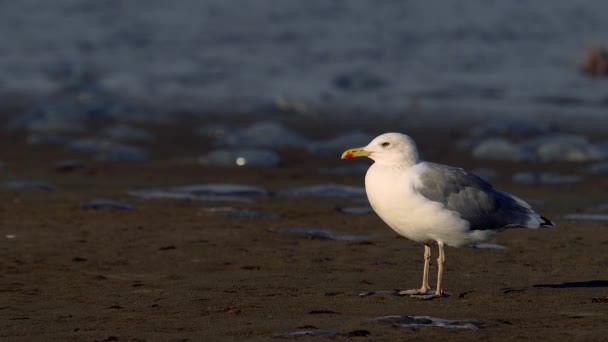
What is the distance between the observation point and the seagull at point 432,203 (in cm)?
847

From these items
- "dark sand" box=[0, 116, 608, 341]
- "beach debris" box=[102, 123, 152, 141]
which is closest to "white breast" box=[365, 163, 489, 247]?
"dark sand" box=[0, 116, 608, 341]

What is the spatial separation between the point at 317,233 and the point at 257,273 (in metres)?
→ 1.79

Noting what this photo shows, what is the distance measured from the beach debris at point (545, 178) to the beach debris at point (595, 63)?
46.6ft

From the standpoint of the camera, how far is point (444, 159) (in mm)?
17078

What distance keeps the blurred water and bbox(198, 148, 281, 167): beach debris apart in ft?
22.5

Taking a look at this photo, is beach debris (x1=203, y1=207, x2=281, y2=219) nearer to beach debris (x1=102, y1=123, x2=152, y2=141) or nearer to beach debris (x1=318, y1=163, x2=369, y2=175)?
beach debris (x1=318, y1=163, x2=369, y2=175)

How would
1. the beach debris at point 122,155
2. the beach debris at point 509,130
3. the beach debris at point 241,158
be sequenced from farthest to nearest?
the beach debris at point 509,130 < the beach debris at point 122,155 < the beach debris at point 241,158

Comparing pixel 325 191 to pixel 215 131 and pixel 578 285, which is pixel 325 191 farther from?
pixel 215 131

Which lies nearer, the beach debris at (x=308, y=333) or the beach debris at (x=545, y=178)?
the beach debris at (x=308, y=333)

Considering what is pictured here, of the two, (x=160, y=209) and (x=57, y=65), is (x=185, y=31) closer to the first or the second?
(x=57, y=65)

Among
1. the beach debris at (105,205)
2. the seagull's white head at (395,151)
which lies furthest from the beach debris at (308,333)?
the beach debris at (105,205)

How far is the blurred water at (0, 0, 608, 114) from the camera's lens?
25.7 meters

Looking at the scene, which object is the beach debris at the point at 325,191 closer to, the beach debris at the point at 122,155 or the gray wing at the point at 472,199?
the beach debris at the point at 122,155

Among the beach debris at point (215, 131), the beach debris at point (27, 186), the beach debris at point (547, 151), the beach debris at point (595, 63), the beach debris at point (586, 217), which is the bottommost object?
the beach debris at point (586, 217)
